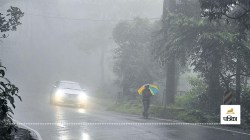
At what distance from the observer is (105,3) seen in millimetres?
60875

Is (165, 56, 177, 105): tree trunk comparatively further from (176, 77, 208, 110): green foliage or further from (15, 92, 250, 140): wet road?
(15, 92, 250, 140): wet road

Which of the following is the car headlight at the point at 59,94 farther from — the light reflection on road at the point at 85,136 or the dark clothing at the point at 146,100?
the light reflection on road at the point at 85,136

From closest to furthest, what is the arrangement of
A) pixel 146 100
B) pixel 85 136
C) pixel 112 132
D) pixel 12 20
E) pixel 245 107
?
pixel 85 136, pixel 112 132, pixel 12 20, pixel 146 100, pixel 245 107

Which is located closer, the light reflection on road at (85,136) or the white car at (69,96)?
the light reflection on road at (85,136)

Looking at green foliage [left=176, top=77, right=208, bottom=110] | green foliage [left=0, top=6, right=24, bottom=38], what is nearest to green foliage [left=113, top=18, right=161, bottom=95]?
green foliage [left=176, top=77, right=208, bottom=110]

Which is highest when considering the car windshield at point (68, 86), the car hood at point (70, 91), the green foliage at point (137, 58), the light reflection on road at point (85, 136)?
the green foliage at point (137, 58)

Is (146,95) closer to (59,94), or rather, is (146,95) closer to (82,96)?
(82,96)

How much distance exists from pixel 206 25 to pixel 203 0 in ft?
26.0

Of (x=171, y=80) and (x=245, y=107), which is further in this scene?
(x=171, y=80)

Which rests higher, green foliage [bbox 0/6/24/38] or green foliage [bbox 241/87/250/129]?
green foliage [bbox 0/6/24/38]

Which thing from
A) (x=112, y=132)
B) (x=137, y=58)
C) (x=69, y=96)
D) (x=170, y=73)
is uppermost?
(x=137, y=58)

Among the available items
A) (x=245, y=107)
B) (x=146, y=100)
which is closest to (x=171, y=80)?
(x=146, y=100)

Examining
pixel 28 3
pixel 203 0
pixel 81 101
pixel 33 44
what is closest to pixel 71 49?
pixel 33 44

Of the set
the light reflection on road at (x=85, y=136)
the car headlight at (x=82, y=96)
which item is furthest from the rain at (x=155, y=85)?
the light reflection on road at (x=85, y=136)
